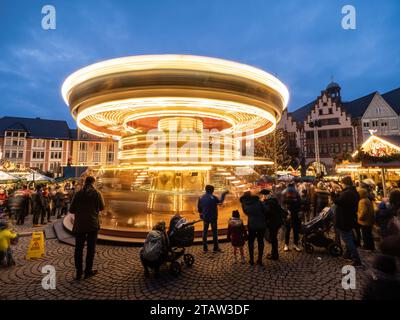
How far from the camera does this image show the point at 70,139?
164 ft

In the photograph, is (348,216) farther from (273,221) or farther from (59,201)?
(59,201)

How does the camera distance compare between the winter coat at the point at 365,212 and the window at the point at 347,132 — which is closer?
the winter coat at the point at 365,212

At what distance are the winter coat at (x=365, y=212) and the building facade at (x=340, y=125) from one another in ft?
101

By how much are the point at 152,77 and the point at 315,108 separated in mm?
38174

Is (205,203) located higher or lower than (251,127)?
lower

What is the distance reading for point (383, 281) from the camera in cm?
217

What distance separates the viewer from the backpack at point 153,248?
388 cm

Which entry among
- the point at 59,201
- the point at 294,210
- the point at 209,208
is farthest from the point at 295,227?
the point at 59,201

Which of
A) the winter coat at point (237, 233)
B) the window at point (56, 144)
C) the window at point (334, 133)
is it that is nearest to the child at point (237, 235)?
the winter coat at point (237, 233)

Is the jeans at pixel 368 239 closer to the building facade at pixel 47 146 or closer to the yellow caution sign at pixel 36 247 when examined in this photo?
the yellow caution sign at pixel 36 247

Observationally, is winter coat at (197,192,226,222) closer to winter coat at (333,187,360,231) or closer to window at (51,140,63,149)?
winter coat at (333,187,360,231)

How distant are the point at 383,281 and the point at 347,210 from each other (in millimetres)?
2628
